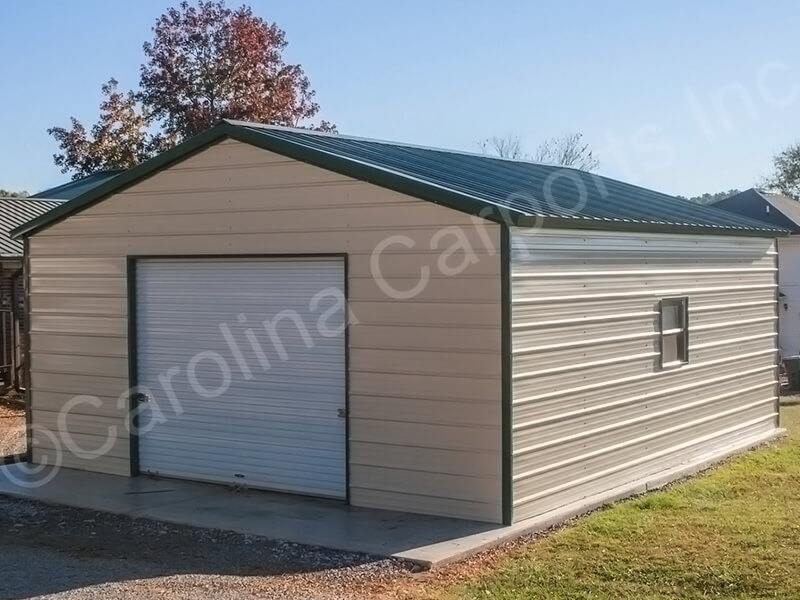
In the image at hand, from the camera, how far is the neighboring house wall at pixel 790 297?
29.2 meters

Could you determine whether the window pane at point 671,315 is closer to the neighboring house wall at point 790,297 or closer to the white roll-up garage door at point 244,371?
the white roll-up garage door at point 244,371

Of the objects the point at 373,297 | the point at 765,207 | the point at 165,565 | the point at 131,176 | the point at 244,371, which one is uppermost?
the point at 765,207

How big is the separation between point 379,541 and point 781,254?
77.7 feet

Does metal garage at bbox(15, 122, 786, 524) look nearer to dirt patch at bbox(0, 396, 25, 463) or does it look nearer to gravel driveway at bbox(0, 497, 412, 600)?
gravel driveway at bbox(0, 497, 412, 600)

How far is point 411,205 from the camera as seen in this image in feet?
32.6

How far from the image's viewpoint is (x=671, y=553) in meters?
8.56

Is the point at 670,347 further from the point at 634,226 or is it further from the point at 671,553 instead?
the point at 671,553

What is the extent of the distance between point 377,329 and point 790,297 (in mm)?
21936

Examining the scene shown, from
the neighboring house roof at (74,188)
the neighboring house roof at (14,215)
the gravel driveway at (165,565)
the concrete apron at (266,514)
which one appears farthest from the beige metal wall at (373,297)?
the neighboring house roof at (74,188)

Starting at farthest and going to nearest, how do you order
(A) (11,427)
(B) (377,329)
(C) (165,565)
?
(A) (11,427)
(B) (377,329)
(C) (165,565)

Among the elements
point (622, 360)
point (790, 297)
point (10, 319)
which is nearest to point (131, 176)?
point (622, 360)

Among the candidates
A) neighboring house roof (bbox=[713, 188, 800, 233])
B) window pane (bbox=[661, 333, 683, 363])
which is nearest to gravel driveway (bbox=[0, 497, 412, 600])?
window pane (bbox=[661, 333, 683, 363])

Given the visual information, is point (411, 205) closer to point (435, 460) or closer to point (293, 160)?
point (293, 160)

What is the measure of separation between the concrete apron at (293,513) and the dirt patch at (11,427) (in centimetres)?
203
